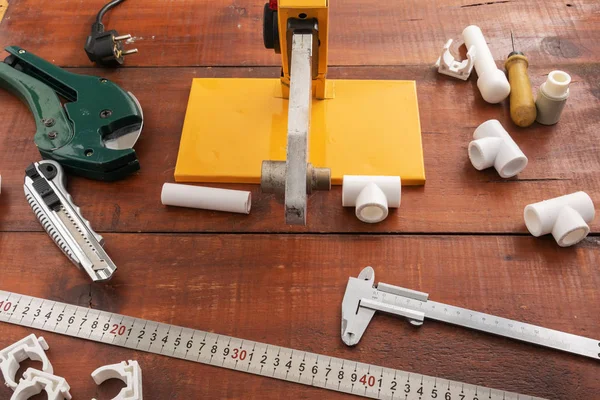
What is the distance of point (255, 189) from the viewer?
1.00 m

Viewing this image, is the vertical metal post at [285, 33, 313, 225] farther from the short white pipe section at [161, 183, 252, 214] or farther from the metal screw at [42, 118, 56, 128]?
the metal screw at [42, 118, 56, 128]

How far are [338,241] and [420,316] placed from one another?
174 millimetres

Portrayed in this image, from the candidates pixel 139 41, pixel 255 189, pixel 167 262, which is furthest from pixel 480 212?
pixel 139 41

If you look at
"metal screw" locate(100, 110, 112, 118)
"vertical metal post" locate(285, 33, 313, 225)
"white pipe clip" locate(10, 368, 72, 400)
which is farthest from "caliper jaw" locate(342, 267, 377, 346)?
"metal screw" locate(100, 110, 112, 118)

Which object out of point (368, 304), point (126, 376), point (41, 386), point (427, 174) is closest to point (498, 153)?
point (427, 174)

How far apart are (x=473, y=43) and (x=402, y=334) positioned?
60 cm

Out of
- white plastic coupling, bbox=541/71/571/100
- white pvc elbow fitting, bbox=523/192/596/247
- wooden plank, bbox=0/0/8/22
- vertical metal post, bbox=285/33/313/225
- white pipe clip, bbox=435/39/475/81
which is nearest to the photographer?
vertical metal post, bbox=285/33/313/225

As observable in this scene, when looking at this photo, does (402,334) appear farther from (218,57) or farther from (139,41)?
(139,41)

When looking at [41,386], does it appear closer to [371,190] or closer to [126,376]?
[126,376]

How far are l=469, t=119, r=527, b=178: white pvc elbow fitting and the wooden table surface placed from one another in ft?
0.06

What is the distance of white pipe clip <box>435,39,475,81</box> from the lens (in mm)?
1109

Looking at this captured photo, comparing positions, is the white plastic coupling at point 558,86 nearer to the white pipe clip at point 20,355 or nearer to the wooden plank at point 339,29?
the wooden plank at point 339,29

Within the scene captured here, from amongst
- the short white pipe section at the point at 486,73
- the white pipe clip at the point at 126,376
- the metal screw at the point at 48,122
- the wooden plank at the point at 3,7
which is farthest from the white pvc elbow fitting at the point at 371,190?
the wooden plank at the point at 3,7

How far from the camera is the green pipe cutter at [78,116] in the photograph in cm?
98
